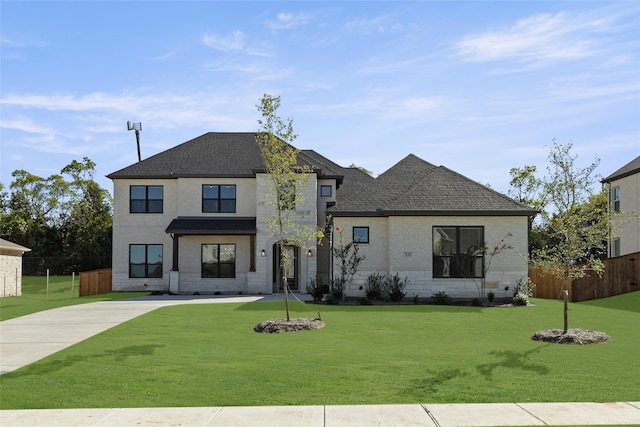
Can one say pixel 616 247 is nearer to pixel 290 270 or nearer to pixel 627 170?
pixel 627 170

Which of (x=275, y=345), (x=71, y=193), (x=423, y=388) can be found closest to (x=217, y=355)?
(x=275, y=345)

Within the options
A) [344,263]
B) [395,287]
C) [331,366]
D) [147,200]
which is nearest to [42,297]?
[147,200]

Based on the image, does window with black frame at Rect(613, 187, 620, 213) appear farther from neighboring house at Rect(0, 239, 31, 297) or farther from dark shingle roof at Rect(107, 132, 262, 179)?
neighboring house at Rect(0, 239, 31, 297)

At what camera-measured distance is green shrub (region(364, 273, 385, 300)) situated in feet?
81.7

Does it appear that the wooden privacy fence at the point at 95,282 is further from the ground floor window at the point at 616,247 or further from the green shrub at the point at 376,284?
the ground floor window at the point at 616,247

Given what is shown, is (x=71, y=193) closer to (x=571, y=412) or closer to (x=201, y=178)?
(x=201, y=178)

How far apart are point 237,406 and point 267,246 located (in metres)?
20.8

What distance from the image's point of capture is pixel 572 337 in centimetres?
1443

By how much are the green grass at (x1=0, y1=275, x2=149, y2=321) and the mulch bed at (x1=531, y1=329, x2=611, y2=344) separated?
17045 mm

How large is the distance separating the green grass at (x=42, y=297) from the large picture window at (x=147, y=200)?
4485mm

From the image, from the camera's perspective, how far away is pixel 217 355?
42.1 feet

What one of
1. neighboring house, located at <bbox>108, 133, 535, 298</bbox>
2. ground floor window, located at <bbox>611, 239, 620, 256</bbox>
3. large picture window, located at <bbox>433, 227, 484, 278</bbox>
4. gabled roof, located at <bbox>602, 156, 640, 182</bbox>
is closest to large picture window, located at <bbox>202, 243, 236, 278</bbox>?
neighboring house, located at <bbox>108, 133, 535, 298</bbox>

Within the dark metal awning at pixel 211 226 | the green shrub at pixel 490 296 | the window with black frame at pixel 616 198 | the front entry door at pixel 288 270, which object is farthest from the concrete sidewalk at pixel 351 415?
the window with black frame at pixel 616 198

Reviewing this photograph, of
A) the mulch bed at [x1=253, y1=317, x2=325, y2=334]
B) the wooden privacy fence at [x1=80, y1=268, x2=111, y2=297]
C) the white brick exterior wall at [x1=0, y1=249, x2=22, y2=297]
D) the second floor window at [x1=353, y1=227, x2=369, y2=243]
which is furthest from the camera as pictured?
the white brick exterior wall at [x1=0, y1=249, x2=22, y2=297]
